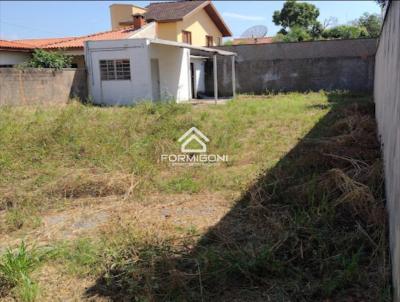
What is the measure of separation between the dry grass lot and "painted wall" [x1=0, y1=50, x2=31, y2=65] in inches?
381

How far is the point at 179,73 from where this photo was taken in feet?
54.7

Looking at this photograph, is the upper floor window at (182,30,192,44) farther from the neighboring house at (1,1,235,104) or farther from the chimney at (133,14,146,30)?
the chimney at (133,14,146,30)

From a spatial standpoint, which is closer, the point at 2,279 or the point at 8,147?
the point at 2,279

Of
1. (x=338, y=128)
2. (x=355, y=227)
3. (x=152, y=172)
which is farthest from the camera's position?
(x=338, y=128)

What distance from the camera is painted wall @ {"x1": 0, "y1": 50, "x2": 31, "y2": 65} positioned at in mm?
15757

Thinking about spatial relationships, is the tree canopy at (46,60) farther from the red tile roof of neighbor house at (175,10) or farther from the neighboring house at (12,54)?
the red tile roof of neighbor house at (175,10)

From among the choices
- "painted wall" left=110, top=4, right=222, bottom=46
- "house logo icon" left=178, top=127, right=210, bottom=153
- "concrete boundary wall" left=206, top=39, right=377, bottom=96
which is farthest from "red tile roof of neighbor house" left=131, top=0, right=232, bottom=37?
"house logo icon" left=178, top=127, right=210, bottom=153

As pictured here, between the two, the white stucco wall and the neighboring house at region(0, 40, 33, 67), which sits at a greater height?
the neighboring house at region(0, 40, 33, 67)

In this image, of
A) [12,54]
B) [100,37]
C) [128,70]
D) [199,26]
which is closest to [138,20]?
[100,37]

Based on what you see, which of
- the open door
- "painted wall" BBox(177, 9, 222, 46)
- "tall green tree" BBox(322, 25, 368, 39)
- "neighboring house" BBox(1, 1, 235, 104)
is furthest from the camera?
"tall green tree" BBox(322, 25, 368, 39)

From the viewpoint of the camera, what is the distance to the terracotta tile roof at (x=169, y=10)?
67.5 feet

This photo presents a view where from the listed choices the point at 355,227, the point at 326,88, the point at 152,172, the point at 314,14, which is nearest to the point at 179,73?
the point at 326,88

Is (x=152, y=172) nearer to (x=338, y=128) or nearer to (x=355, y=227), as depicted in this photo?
Result: (x=355, y=227)

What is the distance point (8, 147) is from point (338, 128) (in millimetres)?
6158
